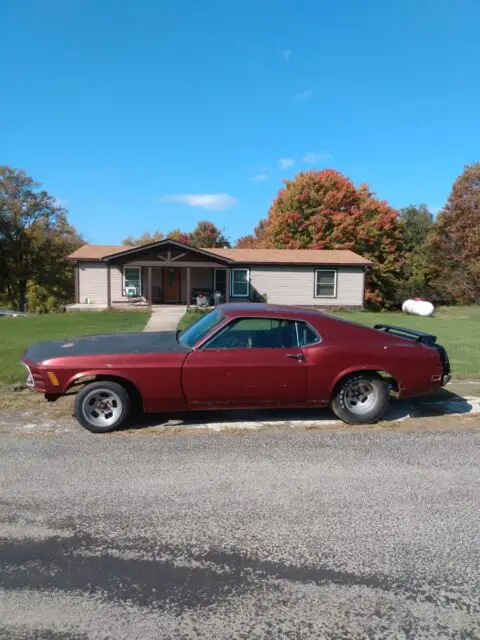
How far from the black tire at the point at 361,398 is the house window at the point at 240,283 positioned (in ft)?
66.1

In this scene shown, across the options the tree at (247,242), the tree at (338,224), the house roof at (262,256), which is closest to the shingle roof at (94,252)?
the house roof at (262,256)

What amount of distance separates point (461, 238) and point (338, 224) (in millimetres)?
9097

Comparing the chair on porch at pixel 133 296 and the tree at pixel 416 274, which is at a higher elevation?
the tree at pixel 416 274

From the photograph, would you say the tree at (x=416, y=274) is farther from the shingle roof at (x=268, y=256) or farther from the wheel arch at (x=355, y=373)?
the wheel arch at (x=355, y=373)

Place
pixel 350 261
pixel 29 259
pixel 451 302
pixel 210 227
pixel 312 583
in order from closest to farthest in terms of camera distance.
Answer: pixel 312 583 < pixel 350 261 < pixel 451 302 < pixel 29 259 < pixel 210 227

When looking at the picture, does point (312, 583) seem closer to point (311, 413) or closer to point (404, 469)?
point (404, 469)

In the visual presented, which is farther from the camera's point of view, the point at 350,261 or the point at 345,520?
the point at 350,261

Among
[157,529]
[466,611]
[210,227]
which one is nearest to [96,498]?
[157,529]

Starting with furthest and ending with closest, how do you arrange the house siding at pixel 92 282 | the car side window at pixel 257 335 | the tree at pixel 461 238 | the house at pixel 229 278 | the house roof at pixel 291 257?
the tree at pixel 461 238, the house roof at pixel 291 257, the house siding at pixel 92 282, the house at pixel 229 278, the car side window at pixel 257 335

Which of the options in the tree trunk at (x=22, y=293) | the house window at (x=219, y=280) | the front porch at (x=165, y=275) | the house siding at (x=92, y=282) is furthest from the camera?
the tree trunk at (x=22, y=293)

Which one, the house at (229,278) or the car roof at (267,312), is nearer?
the car roof at (267,312)

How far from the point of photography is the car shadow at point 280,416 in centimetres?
582

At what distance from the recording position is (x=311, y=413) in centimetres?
635

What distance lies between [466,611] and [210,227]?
55276 mm
